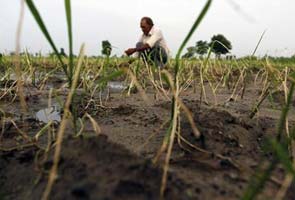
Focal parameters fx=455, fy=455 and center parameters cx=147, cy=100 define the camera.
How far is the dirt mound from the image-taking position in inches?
30.6

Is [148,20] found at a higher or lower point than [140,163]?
higher

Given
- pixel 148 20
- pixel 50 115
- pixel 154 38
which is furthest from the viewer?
pixel 148 20

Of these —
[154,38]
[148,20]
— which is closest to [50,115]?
[154,38]

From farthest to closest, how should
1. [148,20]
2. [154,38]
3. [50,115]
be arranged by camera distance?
[148,20], [154,38], [50,115]

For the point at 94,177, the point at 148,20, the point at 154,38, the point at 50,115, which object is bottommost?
the point at 50,115

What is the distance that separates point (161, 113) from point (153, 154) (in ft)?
2.45

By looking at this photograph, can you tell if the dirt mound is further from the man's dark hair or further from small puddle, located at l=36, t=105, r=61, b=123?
the man's dark hair

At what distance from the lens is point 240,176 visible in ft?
3.38

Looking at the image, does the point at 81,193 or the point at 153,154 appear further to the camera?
the point at 153,154

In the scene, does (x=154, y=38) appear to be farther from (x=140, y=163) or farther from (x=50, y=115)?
(x=140, y=163)

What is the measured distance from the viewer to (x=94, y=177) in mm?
819

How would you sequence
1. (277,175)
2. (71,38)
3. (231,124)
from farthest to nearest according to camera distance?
(231,124) < (277,175) < (71,38)

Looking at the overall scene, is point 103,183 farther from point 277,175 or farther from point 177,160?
point 277,175

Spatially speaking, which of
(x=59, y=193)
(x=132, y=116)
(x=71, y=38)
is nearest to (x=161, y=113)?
(x=132, y=116)
